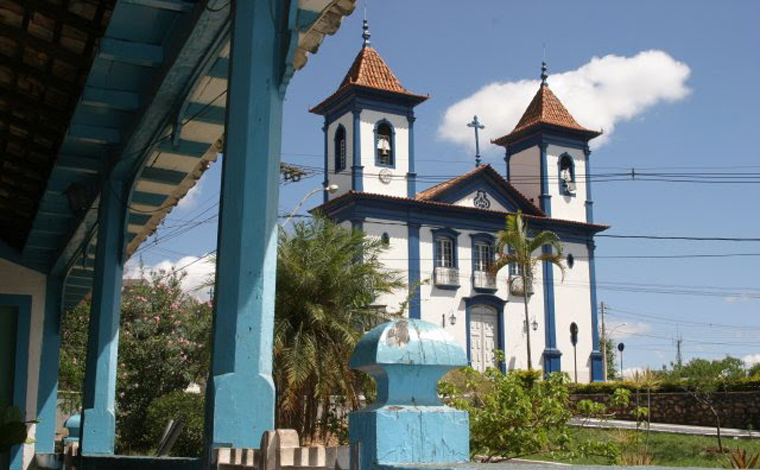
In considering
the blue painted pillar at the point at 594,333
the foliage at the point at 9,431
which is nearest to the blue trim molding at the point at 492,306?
the blue painted pillar at the point at 594,333

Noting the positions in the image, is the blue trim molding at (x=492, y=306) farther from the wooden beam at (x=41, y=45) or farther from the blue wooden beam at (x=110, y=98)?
the wooden beam at (x=41, y=45)

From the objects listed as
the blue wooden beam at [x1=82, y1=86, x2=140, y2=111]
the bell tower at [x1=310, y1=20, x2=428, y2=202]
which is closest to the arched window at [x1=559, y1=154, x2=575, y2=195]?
the bell tower at [x1=310, y1=20, x2=428, y2=202]

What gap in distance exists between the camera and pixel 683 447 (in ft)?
59.6

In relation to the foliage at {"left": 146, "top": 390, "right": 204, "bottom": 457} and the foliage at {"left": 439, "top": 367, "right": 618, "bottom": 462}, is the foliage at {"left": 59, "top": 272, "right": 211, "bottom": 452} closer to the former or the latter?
the foliage at {"left": 146, "top": 390, "right": 204, "bottom": 457}

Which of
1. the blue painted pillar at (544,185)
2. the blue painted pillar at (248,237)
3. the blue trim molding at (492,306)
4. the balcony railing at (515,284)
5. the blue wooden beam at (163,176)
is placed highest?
the blue painted pillar at (544,185)

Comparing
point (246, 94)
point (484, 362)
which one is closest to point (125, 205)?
point (246, 94)

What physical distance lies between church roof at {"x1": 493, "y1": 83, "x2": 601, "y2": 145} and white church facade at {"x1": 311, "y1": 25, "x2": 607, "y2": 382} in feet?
0.25

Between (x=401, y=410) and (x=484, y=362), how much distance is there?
33.9m

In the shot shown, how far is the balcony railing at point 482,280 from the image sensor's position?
35781 mm

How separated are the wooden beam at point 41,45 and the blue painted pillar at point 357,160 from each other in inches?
1039

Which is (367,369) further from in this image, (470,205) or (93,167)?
(470,205)

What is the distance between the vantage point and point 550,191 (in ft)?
128

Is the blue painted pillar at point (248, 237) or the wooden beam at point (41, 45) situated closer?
the blue painted pillar at point (248, 237)

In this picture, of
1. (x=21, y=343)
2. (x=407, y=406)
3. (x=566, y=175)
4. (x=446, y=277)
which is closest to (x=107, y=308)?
(x=21, y=343)
